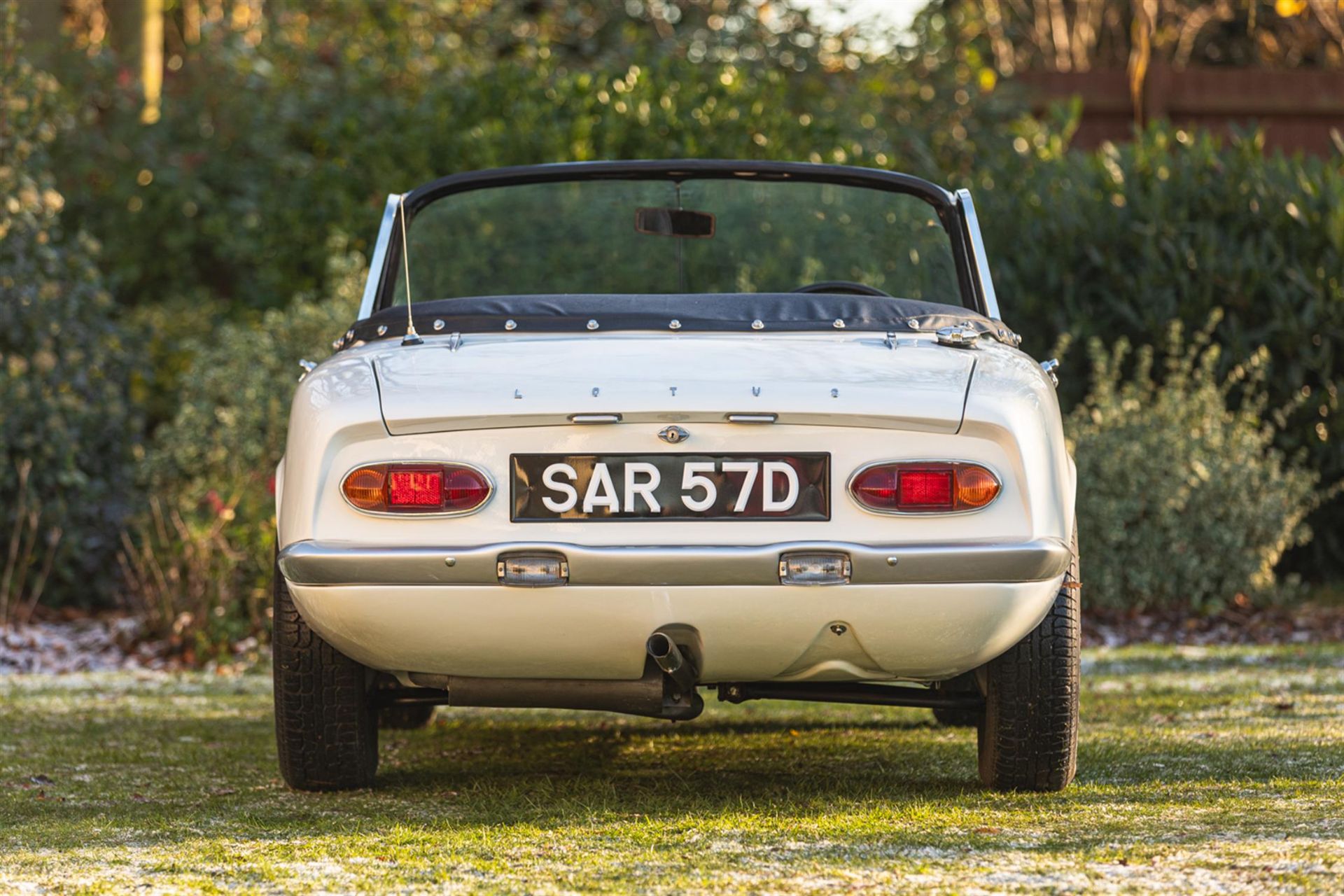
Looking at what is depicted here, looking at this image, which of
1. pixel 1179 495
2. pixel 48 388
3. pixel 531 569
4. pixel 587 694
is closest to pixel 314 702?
pixel 587 694

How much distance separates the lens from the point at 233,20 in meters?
12.6

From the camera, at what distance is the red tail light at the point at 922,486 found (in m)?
3.36

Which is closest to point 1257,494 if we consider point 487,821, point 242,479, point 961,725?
point 961,725

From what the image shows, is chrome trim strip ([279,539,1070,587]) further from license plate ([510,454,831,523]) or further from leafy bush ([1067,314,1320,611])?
leafy bush ([1067,314,1320,611])

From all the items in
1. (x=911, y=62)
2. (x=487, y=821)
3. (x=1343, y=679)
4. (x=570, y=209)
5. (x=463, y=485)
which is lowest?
(x=1343, y=679)

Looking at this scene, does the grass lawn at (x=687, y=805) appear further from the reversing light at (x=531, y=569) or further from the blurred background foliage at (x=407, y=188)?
the blurred background foliage at (x=407, y=188)

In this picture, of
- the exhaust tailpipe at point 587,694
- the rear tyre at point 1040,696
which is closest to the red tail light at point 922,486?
the rear tyre at point 1040,696

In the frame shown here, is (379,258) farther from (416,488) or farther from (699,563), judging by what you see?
(699,563)

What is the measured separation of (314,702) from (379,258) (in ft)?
4.62

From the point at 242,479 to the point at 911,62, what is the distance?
594 centimetres

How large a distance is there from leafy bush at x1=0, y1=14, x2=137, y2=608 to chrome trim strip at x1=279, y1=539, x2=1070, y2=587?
4.59 meters

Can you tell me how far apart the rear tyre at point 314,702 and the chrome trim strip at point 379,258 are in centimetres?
94

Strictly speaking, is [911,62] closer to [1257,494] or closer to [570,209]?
[1257,494]

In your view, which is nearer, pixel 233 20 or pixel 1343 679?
pixel 1343 679
